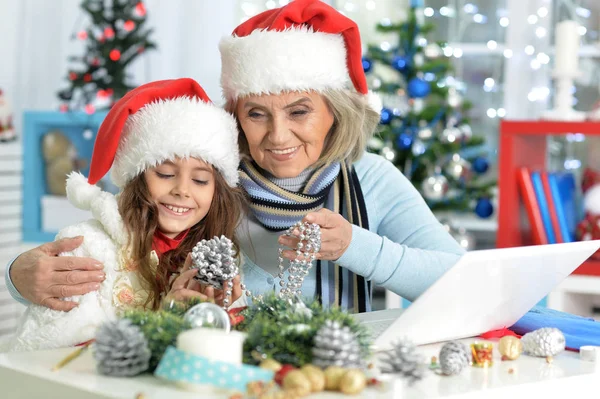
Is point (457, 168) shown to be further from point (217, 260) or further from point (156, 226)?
point (217, 260)

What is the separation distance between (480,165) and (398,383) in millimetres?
3052

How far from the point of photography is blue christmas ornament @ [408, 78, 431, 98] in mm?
3914

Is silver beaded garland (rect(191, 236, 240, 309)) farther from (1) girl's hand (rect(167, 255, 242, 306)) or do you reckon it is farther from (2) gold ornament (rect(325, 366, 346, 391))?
(2) gold ornament (rect(325, 366, 346, 391))

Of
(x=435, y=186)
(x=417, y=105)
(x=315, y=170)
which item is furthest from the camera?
(x=417, y=105)

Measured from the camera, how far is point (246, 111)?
1.88 metres

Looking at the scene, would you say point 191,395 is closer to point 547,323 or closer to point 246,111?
point 547,323

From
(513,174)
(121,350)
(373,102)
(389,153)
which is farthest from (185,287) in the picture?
(389,153)

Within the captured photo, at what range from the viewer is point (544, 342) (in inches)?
52.0

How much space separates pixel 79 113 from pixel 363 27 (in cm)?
144

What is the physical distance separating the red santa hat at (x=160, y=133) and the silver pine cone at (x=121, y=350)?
68 cm

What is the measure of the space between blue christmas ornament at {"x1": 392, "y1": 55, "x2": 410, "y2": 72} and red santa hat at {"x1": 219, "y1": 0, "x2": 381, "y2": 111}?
81.1 inches

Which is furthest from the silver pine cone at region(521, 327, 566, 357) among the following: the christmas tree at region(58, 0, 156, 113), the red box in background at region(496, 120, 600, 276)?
the christmas tree at region(58, 0, 156, 113)

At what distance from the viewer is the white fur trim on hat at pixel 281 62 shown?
6.02 ft

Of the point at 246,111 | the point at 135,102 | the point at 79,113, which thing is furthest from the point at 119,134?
the point at 79,113
